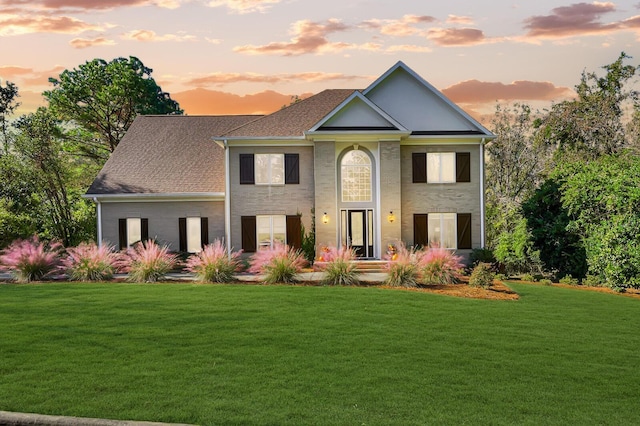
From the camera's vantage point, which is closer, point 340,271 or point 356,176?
point 340,271

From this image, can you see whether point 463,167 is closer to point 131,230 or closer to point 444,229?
point 444,229

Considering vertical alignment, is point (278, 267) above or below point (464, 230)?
below

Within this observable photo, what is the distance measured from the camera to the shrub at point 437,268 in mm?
19953

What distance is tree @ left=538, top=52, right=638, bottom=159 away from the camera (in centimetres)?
3173

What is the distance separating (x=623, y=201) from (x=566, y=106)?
13464 millimetres

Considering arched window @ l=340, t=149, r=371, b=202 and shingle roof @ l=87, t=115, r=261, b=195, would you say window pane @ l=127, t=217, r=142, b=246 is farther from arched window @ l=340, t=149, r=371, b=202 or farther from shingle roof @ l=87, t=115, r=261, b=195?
arched window @ l=340, t=149, r=371, b=202

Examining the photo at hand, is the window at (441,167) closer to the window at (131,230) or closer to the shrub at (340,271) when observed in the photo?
the shrub at (340,271)

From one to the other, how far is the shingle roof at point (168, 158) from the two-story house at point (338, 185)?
0.12 meters

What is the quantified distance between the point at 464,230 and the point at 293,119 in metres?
8.36

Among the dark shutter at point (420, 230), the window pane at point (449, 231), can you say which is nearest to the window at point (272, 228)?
the dark shutter at point (420, 230)

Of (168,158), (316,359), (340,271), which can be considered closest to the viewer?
(316,359)

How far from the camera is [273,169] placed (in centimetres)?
2644

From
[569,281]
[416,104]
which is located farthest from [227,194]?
[569,281]

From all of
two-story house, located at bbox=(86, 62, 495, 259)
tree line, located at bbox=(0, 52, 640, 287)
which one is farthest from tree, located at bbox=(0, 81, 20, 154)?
two-story house, located at bbox=(86, 62, 495, 259)
